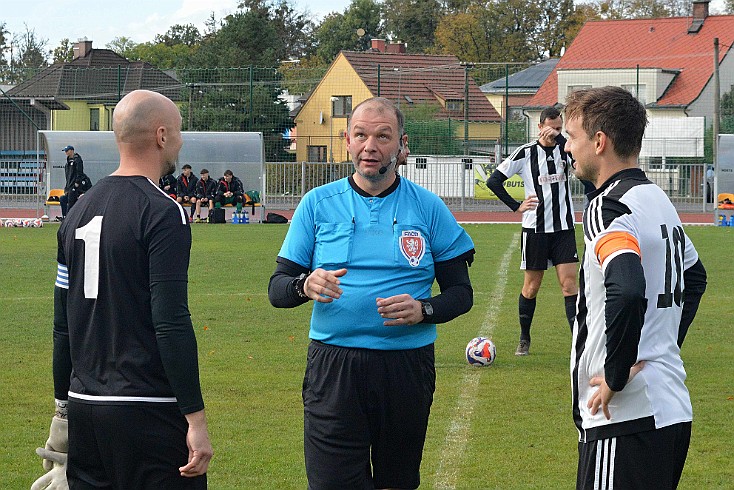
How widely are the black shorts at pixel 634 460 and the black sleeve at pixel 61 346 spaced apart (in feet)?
6.30

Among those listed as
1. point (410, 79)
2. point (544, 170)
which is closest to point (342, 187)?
point (544, 170)

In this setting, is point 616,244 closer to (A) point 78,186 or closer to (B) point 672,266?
(B) point 672,266

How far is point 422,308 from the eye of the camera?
412 cm

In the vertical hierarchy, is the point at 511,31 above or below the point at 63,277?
above

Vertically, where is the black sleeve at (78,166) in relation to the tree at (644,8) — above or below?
below

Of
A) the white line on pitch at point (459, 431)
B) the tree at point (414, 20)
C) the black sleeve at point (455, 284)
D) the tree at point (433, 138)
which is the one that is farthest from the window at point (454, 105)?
the black sleeve at point (455, 284)

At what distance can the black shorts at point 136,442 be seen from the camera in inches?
142

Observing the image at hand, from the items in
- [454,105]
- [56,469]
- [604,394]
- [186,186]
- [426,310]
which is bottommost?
[56,469]

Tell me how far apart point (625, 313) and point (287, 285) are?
56.2 inches

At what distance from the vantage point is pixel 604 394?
11.5ft

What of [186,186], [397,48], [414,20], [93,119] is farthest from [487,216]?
[414,20]

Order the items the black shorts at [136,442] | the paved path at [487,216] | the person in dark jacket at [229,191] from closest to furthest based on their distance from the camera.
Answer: the black shorts at [136,442], the person in dark jacket at [229,191], the paved path at [487,216]

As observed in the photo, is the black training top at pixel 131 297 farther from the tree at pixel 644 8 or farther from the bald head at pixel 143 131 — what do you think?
the tree at pixel 644 8

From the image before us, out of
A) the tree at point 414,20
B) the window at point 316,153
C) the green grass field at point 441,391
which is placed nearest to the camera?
the green grass field at point 441,391
